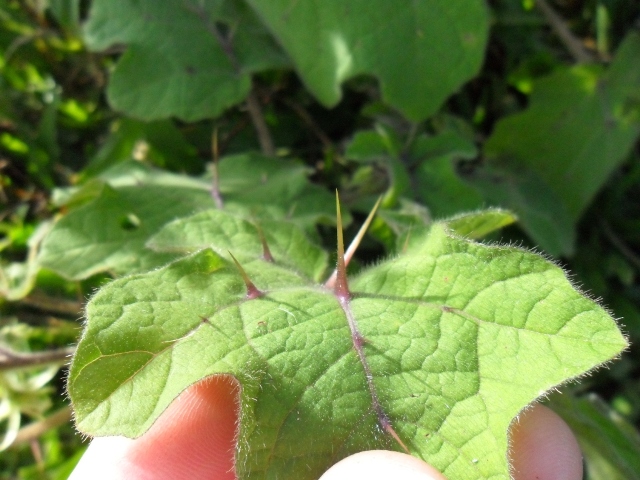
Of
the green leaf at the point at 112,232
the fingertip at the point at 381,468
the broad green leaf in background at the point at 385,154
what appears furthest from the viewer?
the broad green leaf in background at the point at 385,154

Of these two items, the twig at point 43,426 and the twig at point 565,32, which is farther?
the twig at point 565,32

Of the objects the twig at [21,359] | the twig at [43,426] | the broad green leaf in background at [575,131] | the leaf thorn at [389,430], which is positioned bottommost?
the twig at [43,426]

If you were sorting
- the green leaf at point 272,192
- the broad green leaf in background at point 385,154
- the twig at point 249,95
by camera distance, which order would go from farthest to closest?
1. the twig at point 249,95
2. the broad green leaf in background at point 385,154
3. the green leaf at point 272,192

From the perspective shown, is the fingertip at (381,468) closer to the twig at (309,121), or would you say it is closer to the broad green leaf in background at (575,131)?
the broad green leaf in background at (575,131)

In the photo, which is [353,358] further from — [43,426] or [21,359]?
[43,426]

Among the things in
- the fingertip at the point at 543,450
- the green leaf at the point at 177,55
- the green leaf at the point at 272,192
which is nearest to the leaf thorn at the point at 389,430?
the fingertip at the point at 543,450

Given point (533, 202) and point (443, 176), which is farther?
point (533, 202)

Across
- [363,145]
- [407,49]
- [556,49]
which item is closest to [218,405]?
[363,145]

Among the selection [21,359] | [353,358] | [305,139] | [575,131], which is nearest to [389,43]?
[305,139]
